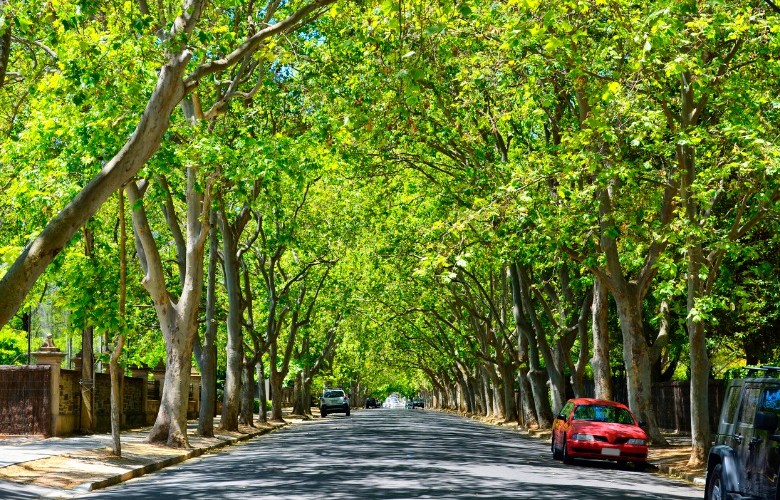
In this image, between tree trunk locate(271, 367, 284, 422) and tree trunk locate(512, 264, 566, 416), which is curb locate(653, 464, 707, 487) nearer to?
tree trunk locate(512, 264, 566, 416)

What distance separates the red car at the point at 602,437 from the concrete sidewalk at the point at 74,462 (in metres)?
8.31

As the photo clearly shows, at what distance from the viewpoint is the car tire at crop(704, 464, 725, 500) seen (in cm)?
1110

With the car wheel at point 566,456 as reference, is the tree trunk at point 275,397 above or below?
above

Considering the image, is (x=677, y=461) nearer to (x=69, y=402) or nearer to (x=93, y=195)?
(x=93, y=195)

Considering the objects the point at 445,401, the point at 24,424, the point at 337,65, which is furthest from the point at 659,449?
the point at 445,401

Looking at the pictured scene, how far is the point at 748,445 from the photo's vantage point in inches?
412

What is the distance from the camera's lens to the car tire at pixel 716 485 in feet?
36.4

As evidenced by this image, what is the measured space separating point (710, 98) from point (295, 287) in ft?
103

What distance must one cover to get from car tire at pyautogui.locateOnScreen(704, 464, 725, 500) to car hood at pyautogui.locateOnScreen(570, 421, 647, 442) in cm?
1026

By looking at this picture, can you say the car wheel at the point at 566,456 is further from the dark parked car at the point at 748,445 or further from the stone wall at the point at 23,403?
the stone wall at the point at 23,403

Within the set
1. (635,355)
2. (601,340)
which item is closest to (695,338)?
(635,355)

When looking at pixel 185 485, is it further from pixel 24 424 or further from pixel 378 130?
pixel 24 424

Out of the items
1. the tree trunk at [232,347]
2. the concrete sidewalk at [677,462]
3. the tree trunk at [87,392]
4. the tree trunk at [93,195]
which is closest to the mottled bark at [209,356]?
the tree trunk at [232,347]

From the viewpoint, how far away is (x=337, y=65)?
23812mm
